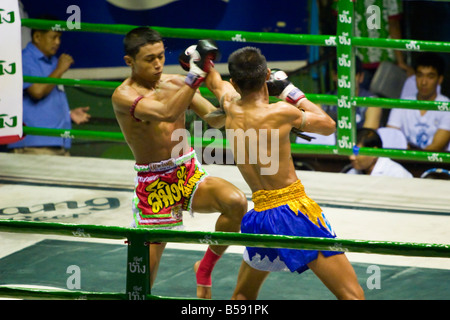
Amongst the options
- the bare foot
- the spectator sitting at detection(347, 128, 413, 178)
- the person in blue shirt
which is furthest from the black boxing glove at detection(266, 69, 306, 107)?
the person in blue shirt

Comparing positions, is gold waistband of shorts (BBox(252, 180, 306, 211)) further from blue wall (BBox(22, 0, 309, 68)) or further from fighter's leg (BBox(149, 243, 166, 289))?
blue wall (BBox(22, 0, 309, 68))

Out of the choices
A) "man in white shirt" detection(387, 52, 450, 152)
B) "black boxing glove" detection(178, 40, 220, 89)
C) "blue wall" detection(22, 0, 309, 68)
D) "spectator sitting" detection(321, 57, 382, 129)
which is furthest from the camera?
"blue wall" detection(22, 0, 309, 68)

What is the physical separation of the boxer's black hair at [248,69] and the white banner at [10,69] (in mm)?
2302

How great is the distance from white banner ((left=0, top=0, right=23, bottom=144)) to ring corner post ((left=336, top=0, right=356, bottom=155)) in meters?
2.37

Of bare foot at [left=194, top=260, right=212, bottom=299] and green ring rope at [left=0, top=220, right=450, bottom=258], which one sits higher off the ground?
green ring rope at [left=0, top=220, right=450, bottom=258]

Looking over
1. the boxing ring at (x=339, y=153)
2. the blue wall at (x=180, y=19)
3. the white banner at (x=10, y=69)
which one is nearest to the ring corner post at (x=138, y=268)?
the boxing ring at (x=339, y=153)

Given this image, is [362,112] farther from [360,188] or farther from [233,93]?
[233,93]

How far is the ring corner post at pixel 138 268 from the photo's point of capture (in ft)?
13.0

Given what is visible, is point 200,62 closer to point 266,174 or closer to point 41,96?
point 266,174

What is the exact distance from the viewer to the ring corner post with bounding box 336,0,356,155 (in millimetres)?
6609

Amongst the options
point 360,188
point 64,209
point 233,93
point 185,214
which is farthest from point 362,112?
point 233,93

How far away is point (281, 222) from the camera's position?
4184 mm

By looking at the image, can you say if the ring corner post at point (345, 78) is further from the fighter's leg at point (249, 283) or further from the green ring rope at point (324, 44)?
the fighter's leg at point (249, 283)

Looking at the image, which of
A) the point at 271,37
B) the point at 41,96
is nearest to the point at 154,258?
the point at 271,37
